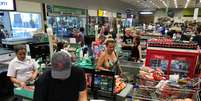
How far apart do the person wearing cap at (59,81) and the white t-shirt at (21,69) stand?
2072 millimetres

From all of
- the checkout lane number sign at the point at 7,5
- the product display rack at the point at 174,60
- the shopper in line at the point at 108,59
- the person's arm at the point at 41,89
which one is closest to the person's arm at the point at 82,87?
the person's arm at the point at 41,89

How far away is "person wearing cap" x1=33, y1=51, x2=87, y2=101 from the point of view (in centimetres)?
155

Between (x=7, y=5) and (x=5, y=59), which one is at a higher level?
(x=7, y=5)

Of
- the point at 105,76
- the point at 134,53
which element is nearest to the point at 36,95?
the point at 105,76

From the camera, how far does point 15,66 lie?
347cm

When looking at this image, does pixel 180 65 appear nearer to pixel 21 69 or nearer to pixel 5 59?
pixel 21 69

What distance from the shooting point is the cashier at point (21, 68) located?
3436mm

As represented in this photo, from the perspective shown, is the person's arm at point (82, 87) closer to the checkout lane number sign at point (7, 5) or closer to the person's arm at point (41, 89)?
the person's arm at point (41, 89)

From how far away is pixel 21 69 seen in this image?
3.51 m

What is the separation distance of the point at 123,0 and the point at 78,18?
11.8 metres

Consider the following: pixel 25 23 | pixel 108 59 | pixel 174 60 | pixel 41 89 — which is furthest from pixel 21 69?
pixel 25 23

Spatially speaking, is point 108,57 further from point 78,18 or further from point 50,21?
point 78,18

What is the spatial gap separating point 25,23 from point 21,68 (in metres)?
7.53

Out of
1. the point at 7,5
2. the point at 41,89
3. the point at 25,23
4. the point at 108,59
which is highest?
the point at 7,5
